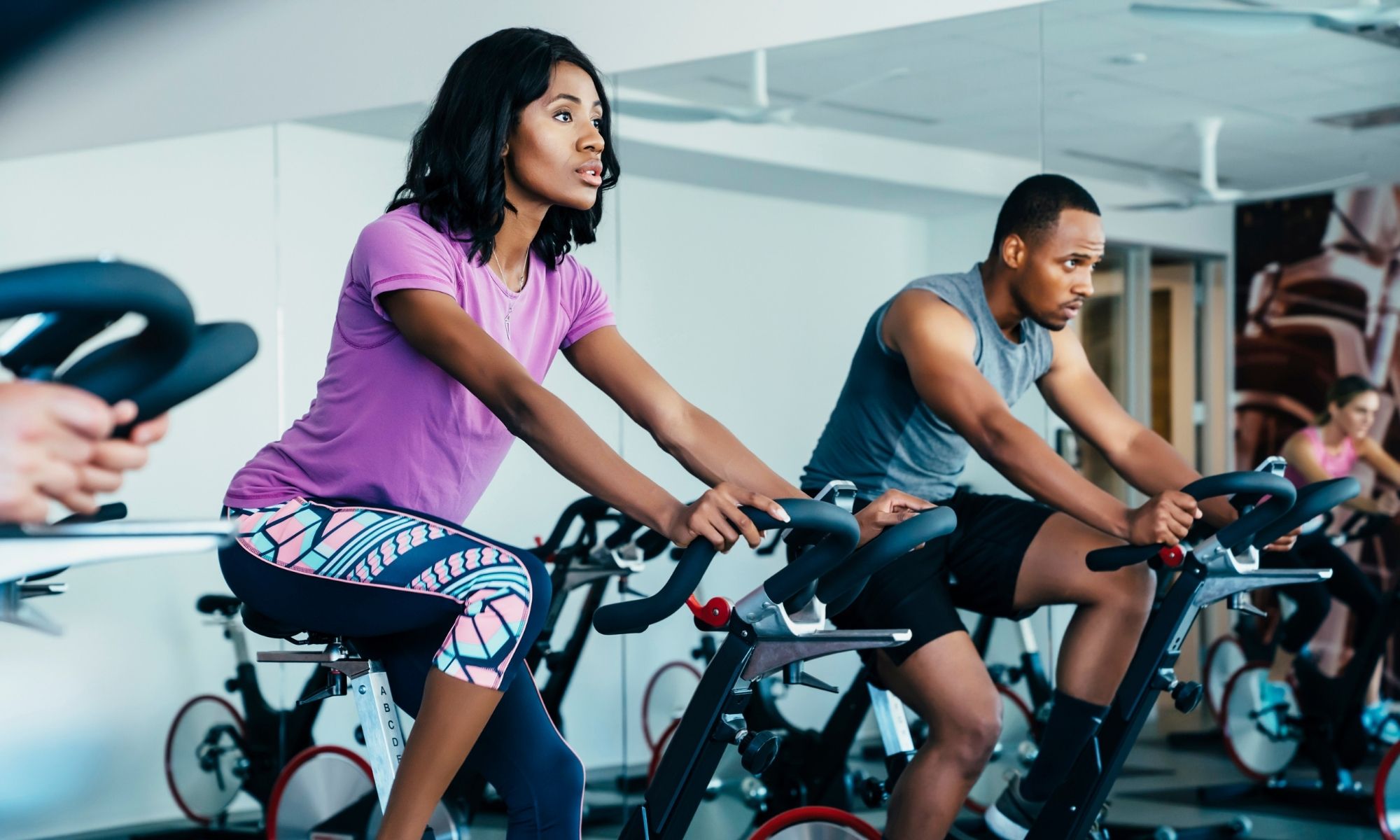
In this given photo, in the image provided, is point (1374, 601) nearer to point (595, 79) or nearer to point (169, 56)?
point (595, 79)

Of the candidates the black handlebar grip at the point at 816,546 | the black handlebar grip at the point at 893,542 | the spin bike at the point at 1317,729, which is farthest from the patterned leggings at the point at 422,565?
the spin bike at the point at 1317,729

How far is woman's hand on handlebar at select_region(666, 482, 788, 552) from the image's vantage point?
139 centimetres

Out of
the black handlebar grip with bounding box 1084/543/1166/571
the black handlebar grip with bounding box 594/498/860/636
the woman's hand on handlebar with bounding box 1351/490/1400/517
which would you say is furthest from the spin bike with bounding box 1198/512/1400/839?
the black handlebar grip with bounding box 594/498/860/636

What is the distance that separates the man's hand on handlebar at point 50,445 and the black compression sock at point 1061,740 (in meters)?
1.77

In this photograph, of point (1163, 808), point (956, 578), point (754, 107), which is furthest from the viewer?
point (754, 107)

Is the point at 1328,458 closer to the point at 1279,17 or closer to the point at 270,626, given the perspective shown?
the point at 1279,17

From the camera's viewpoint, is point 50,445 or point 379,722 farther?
point 379,722

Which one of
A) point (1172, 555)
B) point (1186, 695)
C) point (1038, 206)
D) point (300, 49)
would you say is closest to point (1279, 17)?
point (1038, 206)

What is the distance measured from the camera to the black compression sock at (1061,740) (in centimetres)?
230

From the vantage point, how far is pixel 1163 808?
338cm

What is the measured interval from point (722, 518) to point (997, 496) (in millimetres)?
1151

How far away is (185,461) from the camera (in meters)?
4.29

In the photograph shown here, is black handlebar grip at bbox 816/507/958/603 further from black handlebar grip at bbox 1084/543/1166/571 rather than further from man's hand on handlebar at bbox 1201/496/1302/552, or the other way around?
man's hand on handlebar at bbox 1201/496/1302/552

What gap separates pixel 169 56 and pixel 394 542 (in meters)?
3.45
